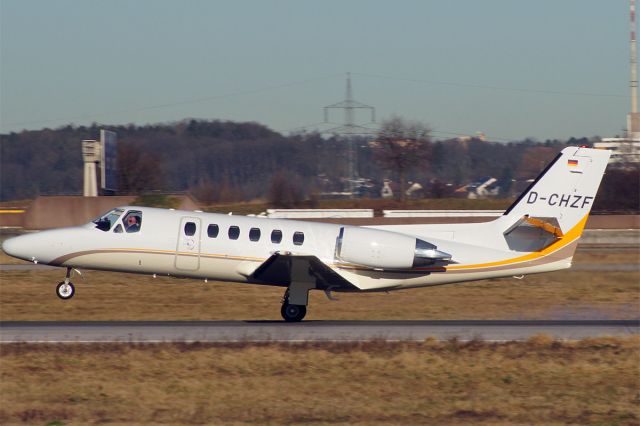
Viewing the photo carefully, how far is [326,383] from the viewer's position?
1347cm

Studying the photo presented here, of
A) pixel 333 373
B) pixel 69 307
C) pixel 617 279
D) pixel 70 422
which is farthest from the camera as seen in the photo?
pixel 617 279

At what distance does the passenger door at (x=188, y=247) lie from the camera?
19.1 meters

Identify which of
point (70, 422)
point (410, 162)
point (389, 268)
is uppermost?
point (410, 162)

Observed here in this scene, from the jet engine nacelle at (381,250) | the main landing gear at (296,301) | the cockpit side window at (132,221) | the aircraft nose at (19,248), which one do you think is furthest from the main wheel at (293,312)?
the aircraft nose at (19,248)

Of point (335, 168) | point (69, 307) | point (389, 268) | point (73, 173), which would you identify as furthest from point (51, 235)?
point (73, 173)

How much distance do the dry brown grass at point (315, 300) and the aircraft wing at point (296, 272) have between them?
3.13 meters

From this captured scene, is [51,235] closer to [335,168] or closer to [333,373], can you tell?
[333,373]

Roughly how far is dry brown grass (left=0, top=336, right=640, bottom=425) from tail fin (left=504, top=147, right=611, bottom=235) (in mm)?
3967

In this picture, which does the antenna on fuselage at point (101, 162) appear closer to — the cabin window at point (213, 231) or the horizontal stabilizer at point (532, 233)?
the cabin window at point (213, 231)

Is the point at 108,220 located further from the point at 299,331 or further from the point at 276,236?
the point at 299,331

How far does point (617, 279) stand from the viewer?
3077 centimetres

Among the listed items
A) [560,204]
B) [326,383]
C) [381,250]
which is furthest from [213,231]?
[560,204]

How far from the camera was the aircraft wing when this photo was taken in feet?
60.1

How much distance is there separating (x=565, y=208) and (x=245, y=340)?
799 cm
